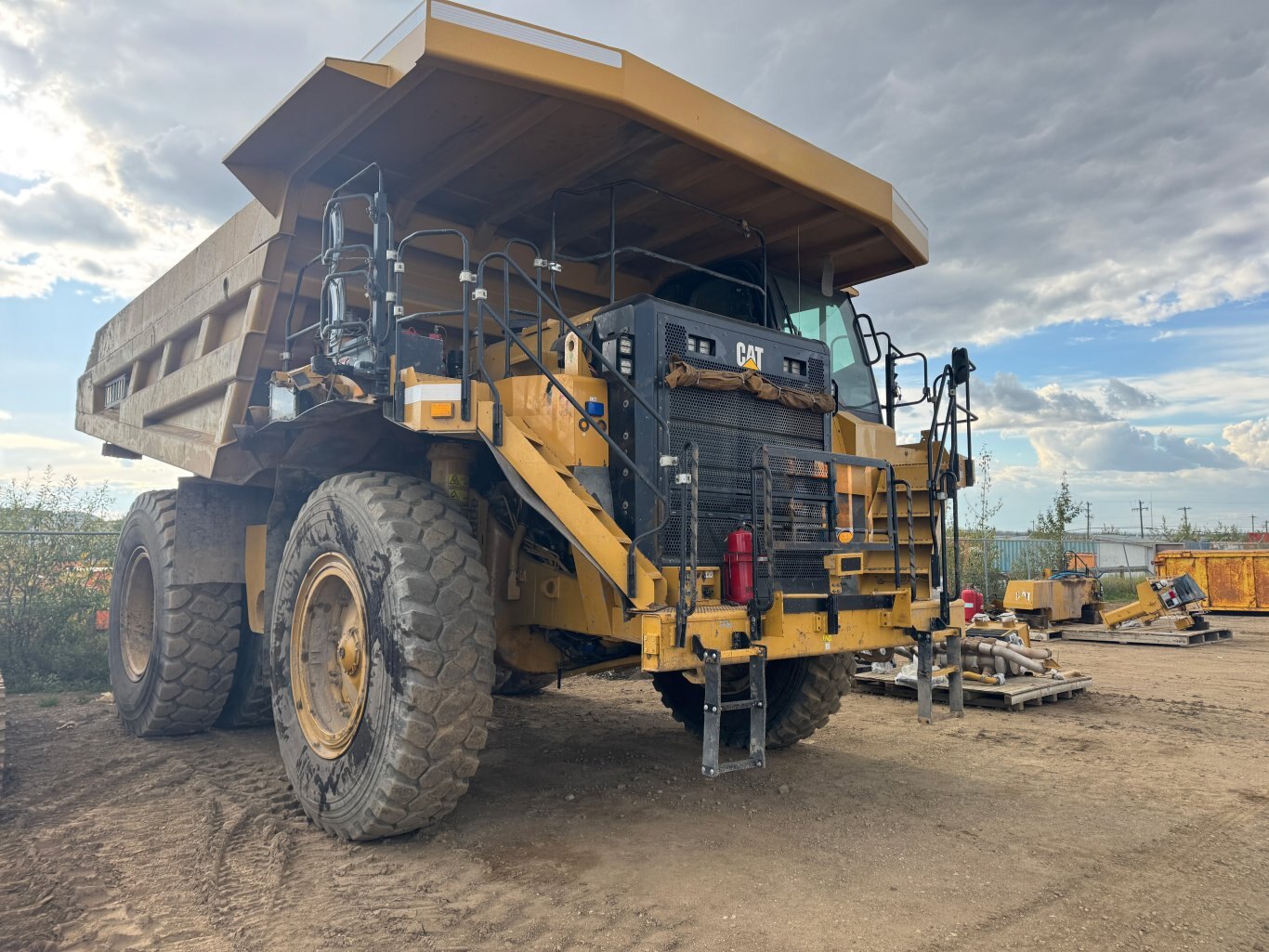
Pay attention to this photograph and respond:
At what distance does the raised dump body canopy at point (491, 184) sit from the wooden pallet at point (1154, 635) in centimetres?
1067

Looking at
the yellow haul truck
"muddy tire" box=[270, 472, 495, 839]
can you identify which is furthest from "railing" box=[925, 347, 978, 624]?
"muddy tire" box=[270, 472, 495, 839]

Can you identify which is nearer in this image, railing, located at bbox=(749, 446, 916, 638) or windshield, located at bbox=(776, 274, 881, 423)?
railing, located at bbox=(749, 446, 916, 638)

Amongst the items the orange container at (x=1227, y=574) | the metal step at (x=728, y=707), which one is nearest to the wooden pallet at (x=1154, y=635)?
the orange container at (x=1227, y=574)

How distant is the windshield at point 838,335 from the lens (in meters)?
5.88

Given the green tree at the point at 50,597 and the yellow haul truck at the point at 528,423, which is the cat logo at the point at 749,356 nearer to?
the yellow haul truck at the point at 528,423

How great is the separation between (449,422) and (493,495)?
862mm

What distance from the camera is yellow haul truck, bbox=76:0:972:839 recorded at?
12.6 ft

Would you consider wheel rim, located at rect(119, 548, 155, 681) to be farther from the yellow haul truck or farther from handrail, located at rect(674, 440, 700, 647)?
handrail, located at rect(674, 440, 700, 647)

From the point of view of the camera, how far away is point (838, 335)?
605 cm

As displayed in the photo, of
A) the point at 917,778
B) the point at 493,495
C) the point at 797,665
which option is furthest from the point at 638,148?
the point at 917,778

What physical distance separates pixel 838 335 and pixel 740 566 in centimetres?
253

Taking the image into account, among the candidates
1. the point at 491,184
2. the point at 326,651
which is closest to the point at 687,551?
the point at 326,651

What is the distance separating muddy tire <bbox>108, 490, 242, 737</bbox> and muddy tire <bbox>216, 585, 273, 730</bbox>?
0.17 m

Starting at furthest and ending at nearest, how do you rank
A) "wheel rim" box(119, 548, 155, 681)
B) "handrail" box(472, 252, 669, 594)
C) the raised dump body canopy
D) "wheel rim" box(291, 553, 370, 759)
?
"wheel rim" box(119, 548, 155, 681), "wheel rim" box(291, 553, 370, 759), the raised dump body canopy, "handrail" box(472, 252, 669, 594)
